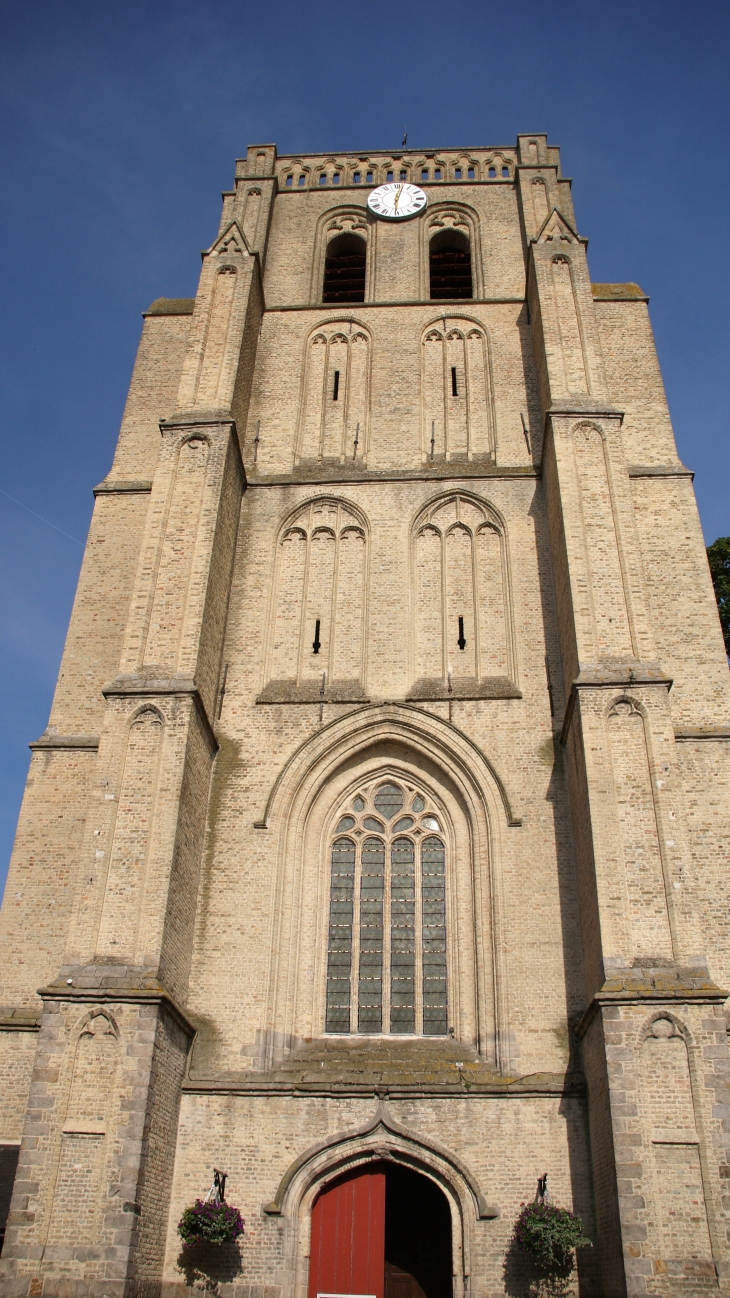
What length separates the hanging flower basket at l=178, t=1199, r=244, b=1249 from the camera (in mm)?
11000

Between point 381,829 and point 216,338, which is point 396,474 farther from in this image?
point 381,829

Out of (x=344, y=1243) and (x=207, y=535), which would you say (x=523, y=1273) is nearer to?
(x=344, y=1243)

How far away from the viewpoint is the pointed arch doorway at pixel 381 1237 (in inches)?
456

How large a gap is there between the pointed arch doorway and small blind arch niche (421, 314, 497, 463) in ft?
37.7

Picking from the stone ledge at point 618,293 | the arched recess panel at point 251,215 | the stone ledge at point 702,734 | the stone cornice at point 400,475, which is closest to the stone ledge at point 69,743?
the stone cornice at point 400,475

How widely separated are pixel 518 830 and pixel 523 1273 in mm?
5117

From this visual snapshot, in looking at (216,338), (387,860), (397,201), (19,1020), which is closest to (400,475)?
(216,338)

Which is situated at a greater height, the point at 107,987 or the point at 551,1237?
the point at 107,987

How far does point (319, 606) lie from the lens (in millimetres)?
16641

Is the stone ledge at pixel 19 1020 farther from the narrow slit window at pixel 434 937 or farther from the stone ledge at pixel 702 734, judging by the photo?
the stone ledge at pixel 702 734

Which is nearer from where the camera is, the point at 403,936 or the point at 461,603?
the point at 403,936

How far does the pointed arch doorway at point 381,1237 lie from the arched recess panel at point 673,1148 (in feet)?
9.18

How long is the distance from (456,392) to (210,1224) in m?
14.2

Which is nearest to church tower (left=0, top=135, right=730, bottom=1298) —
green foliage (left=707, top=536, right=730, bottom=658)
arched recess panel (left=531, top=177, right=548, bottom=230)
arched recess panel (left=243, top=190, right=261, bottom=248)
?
arched recess panel (left=531, top=177, right=548, bottom=230)
